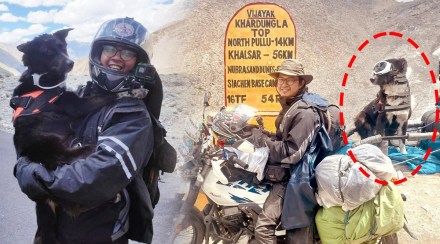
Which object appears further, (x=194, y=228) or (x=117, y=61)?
(x=194, y=228)

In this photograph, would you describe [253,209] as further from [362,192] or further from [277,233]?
[362,192]

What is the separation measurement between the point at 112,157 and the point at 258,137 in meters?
1.55

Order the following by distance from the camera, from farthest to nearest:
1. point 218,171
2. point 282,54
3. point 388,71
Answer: point 388,71
point 282,54
point 218,171

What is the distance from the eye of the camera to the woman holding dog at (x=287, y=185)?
2781 mm

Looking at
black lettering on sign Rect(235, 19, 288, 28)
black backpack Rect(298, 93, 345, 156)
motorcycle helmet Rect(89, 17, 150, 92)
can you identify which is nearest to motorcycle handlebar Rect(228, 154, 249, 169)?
black backpack Rect(298, 93, 345, 156)

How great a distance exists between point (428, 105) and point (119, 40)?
9577 mm

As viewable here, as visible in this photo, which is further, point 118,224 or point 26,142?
point 118,224

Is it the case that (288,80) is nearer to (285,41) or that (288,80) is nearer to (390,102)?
(285,41)

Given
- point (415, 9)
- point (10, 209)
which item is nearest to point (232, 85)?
point (10, 209)

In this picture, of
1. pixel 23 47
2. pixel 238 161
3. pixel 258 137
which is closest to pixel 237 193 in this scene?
pixel 238 161

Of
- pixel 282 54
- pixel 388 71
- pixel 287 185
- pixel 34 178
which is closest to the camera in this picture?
pixel 34 178

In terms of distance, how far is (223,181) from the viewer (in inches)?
118

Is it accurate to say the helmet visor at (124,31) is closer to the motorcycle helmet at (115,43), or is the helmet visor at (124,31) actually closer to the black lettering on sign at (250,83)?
the motorcycle helmet at (115,43)

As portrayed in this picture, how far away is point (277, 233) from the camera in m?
2.87
